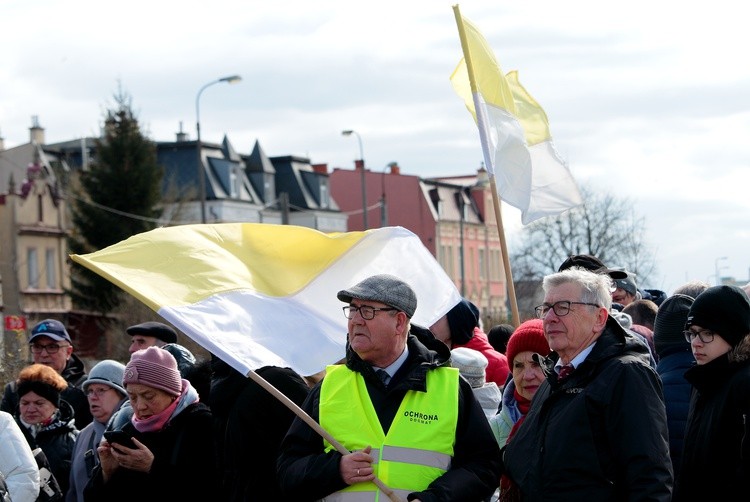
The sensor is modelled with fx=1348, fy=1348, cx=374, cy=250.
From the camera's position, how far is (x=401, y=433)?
587 cm

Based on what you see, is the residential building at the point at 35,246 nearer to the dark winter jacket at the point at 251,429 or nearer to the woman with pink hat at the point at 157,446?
the woman with pink hat at the point at 157,446

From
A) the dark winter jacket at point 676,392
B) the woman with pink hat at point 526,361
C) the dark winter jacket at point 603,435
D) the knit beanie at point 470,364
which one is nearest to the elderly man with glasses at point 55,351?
the knit beanie at point 470,364

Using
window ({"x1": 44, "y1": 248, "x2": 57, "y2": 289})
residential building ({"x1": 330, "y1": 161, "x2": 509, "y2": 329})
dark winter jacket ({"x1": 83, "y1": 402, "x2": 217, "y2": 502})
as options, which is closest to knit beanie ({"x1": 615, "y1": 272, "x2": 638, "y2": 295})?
dark winter jacket ({"x1": 83, "y1": 402, "x2": 217, "y2": 502})

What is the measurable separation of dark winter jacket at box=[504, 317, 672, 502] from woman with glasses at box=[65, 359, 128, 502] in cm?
334

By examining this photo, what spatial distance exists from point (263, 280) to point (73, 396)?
3.33m

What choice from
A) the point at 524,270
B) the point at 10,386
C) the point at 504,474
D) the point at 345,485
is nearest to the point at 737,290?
the point at 504,474

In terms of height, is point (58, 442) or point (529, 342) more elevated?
point (529, 342)

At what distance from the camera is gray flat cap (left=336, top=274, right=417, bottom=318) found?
6.01 metres

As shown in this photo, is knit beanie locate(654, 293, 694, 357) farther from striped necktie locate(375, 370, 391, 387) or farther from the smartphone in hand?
the smartphone in hand

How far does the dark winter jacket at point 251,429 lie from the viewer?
714 centimetres

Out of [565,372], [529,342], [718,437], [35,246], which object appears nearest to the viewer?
[565,372]

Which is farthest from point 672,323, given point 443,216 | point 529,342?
point 443,216

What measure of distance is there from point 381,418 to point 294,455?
1.54 feet

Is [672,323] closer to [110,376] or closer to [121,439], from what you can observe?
[121,439]
